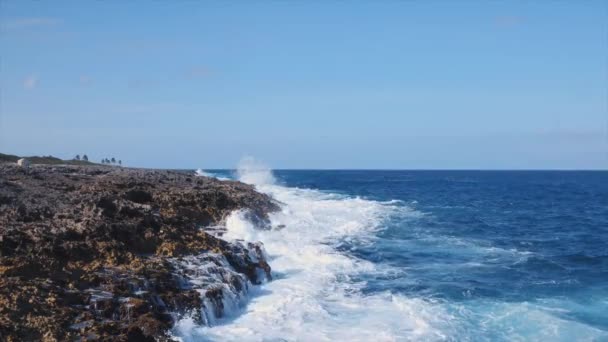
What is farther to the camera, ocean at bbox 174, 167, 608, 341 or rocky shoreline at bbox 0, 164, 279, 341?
ocean at bbox 174, 167, 608, 341

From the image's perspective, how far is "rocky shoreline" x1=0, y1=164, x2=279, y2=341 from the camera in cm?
1120

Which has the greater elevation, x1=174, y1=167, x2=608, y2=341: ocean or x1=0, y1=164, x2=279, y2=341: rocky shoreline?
x1=0, y1=164, x2=279, y2=341: rocky shoreline

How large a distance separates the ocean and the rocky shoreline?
95 cm

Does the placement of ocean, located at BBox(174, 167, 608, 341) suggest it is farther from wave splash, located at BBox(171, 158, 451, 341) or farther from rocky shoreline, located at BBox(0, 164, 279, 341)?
rocky shoreline, located at BBox(0, 164, 279, 341)

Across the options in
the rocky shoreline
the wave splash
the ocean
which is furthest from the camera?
the ocean

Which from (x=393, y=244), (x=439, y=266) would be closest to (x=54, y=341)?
(x=439, y=266)

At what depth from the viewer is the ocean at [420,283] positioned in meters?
14.3

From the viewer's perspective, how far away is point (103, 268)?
47.1 feet

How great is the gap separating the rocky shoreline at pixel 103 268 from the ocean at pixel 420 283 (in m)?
0.95

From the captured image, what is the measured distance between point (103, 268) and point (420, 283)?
11.1 metres

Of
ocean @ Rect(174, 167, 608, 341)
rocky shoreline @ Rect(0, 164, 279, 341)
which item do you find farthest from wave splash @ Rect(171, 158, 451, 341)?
rocky shoreline @ Rect(0, 164, 279, 341)

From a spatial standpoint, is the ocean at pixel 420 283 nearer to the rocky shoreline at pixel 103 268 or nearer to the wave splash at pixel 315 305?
the wave splash at pixel 315 305

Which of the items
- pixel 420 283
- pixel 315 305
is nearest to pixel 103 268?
pixel 315 305

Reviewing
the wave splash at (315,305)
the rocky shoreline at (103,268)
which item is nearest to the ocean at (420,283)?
the wave splash at (315,305)
